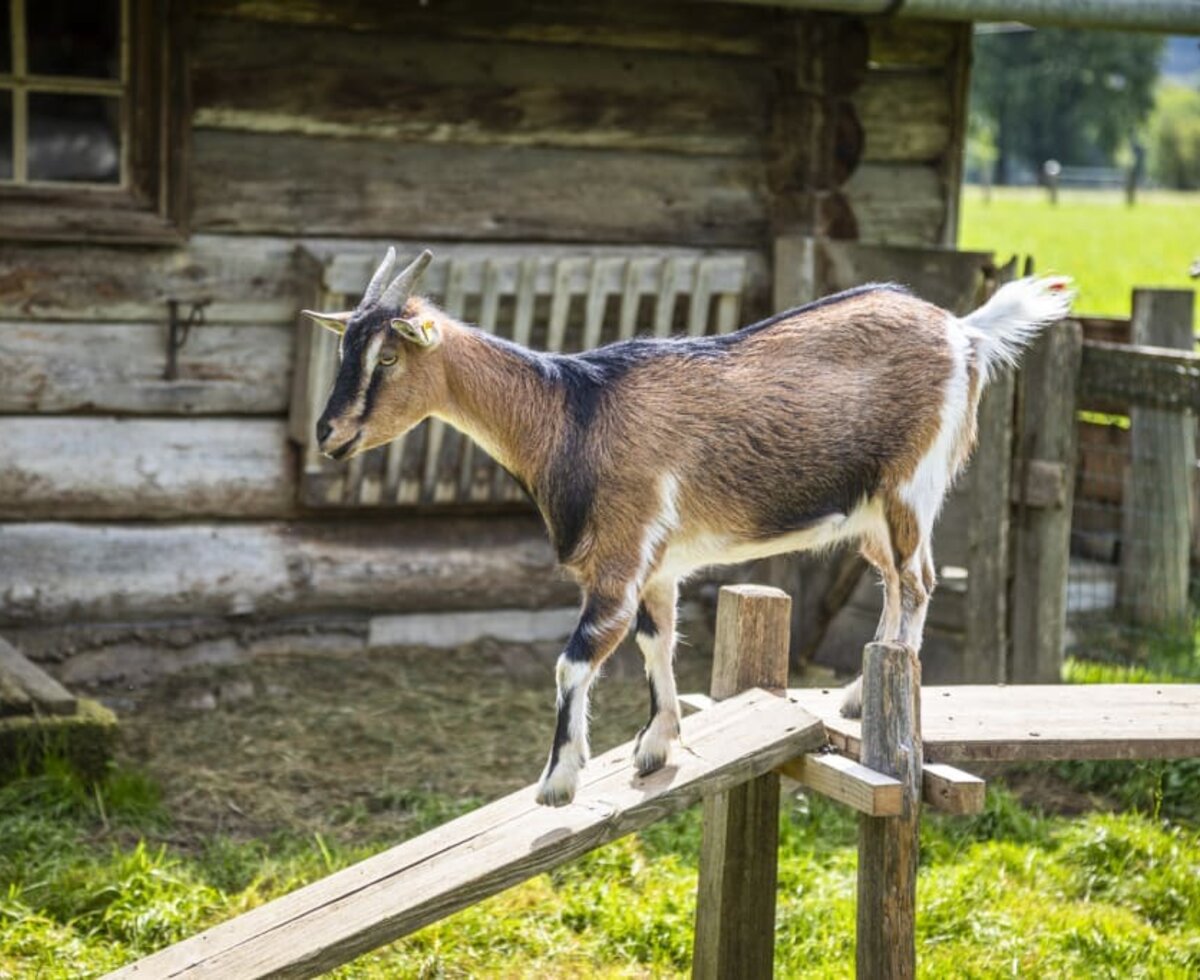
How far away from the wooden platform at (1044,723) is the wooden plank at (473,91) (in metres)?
3.59

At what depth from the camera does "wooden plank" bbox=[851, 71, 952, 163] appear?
804 cm

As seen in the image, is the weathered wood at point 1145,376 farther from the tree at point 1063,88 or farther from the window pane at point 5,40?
the tree at point 1063,88

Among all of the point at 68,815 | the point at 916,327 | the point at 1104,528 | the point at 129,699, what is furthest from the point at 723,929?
the point at 1104,528

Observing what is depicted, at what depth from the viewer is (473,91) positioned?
7387 millimetres

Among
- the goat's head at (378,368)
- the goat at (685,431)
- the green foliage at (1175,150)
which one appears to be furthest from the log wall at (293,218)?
the green foliage at (1175,150)

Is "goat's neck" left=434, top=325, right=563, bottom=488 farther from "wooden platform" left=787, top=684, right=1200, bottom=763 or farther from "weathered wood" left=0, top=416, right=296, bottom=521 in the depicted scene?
"weathered wood" left=0, top=416, right=296, bottom=521

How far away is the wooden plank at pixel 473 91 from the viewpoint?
705cm

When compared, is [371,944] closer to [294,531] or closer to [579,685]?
[579,685]

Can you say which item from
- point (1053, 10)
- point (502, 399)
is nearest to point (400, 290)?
point (502, 399)

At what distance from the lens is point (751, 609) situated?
174 inches

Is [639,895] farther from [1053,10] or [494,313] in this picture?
[1053,10]

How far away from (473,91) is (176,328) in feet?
5.06

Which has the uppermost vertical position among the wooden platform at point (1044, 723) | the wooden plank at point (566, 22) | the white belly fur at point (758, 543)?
the wooden plank at point (566, 22)

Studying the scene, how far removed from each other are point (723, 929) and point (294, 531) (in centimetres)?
354
